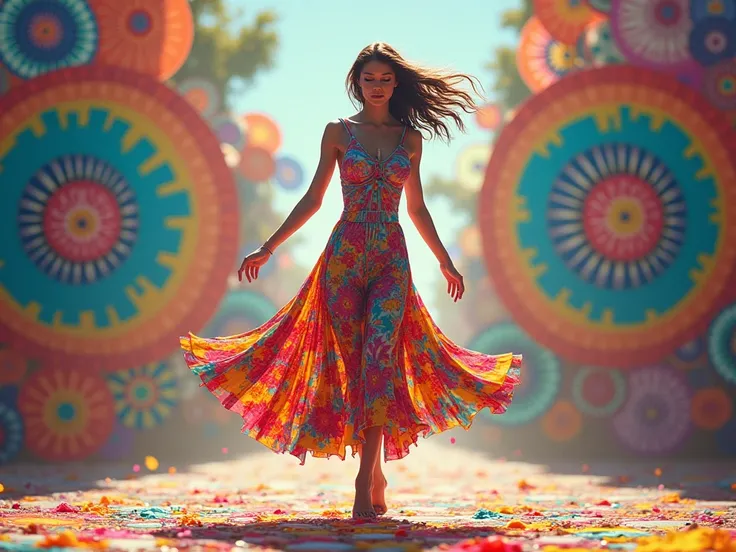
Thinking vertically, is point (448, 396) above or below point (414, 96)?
below

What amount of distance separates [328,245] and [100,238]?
4427mm

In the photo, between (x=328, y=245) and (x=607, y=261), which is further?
(x=607, y=261)

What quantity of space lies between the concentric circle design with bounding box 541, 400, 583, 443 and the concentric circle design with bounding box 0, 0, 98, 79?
5.53 metres

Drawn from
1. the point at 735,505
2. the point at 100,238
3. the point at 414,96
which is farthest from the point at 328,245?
the point at 100,238

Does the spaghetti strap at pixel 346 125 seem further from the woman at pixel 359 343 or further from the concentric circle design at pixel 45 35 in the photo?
the concentric circle design at pixel 45 35

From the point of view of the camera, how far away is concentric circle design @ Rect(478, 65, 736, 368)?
9.12 meters

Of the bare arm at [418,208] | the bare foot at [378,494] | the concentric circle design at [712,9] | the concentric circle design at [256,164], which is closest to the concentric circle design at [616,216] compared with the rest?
the concentric circle design at [712,9]

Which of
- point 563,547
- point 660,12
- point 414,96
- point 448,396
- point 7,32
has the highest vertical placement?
point 660,12

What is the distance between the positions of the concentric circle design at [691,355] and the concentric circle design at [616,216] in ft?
2.62

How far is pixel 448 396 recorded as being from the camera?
4.78 metres

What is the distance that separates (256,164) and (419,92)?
7.29 meters

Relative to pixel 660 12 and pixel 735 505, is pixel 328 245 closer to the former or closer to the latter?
pixel 735 505

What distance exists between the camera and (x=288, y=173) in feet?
42.0

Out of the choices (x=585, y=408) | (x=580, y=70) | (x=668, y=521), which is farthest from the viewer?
(x=585, y=408)
